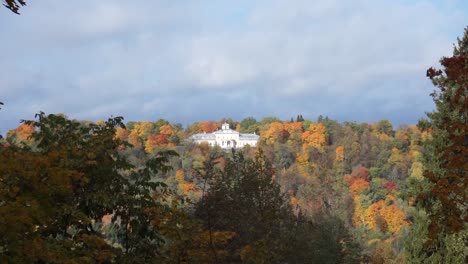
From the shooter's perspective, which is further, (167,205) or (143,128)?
(143,128)

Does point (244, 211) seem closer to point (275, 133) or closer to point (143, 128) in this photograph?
point (275, 133)

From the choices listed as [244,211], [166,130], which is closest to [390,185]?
[166,130]

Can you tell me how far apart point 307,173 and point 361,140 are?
2787 centimetres

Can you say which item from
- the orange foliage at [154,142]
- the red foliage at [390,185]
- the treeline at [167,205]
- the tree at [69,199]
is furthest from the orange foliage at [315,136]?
the tree at [69,199]

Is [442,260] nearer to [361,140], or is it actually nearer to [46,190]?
[46,190]

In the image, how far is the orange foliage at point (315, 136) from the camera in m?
158

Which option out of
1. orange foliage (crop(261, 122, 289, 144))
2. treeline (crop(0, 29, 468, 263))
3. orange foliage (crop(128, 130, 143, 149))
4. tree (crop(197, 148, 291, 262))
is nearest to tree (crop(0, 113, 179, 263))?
treeline (crop(0, 29, 468, 263))

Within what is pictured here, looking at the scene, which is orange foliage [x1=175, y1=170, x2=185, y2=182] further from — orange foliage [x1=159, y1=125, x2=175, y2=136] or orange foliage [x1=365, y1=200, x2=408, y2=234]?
orange foliage [x1=159, y1=125, x2=175, y2=136]

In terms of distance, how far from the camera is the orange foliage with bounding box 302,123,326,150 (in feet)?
520

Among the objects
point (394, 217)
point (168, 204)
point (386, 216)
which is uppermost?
point (386, 216)

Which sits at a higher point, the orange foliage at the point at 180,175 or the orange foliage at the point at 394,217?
the orange foliage at the point at 180,175

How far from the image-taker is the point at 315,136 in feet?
527

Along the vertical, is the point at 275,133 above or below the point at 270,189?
above

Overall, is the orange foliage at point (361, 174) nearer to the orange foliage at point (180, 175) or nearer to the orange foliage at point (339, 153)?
the orange foliage at point (339, 153)
